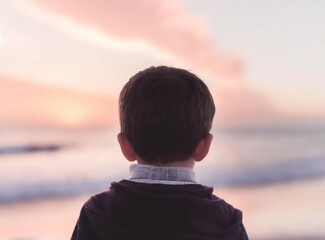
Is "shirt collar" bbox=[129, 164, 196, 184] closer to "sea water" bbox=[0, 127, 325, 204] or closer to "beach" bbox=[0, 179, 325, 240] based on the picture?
"beach" bbox=[0, 179, 325, 240]

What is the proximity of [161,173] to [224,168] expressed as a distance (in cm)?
219

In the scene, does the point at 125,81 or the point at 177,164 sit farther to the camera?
the point at 125,81

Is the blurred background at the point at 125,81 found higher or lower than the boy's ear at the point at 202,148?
higher

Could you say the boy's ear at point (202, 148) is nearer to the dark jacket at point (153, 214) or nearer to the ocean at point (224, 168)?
the dark jacket at point (153, 214)

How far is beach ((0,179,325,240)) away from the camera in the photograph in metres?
2.15

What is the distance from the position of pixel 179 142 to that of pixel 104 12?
181cm

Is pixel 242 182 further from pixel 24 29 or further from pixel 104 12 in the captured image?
pixel 24 29

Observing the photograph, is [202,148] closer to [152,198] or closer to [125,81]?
[152,198]

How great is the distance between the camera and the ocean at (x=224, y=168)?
252 centimetres

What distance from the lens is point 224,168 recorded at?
3076mm

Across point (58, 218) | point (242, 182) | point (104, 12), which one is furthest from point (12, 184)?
point (242, 182)

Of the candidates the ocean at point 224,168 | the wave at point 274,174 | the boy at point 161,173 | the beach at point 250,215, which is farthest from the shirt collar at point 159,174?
the wave at point 274,174

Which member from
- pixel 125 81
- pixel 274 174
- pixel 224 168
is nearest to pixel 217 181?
pixel 224 168

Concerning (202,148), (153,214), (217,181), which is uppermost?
(217,181)
